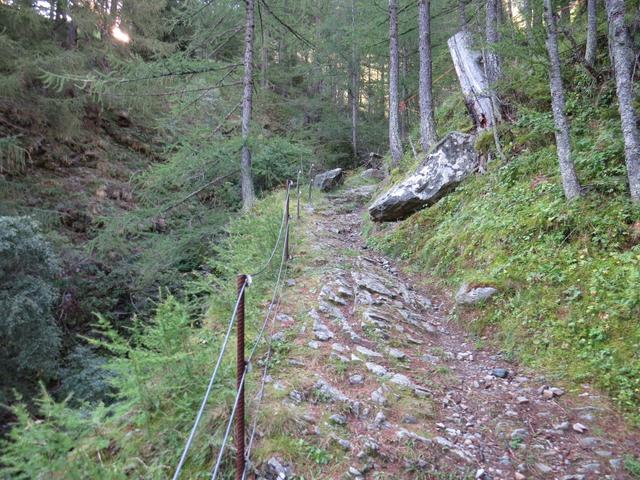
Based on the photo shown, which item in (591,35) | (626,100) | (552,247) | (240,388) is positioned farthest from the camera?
(591,35)

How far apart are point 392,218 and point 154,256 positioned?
20.1 feet

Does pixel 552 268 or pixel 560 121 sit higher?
pixel 560 121

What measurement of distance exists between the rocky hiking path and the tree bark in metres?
5.52

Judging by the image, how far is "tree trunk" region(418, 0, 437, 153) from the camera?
1122 centimetres

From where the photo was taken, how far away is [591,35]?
7.03 metres

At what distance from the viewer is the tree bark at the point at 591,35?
22.5 feet

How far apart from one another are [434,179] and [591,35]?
373 cm

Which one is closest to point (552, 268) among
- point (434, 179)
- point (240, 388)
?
point (240, 388)

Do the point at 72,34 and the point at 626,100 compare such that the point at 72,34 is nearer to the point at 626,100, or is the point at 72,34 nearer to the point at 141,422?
the point at 141,422

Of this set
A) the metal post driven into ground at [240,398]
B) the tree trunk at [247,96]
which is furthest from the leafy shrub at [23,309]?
the metal post driven into ground at [240,398]

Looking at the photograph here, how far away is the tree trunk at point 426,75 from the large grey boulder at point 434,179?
2173 millimetres

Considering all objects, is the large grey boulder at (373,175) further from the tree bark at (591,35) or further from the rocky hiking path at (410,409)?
the rocky hiking path at (410,409)

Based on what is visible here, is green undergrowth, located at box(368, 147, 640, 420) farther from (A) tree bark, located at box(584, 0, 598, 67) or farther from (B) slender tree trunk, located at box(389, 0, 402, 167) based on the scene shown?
(B) slender tree trunk, located at box(389, 0, 402, 167)

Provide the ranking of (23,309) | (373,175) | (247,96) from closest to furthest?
(23,309), (247,96), (373,175)
